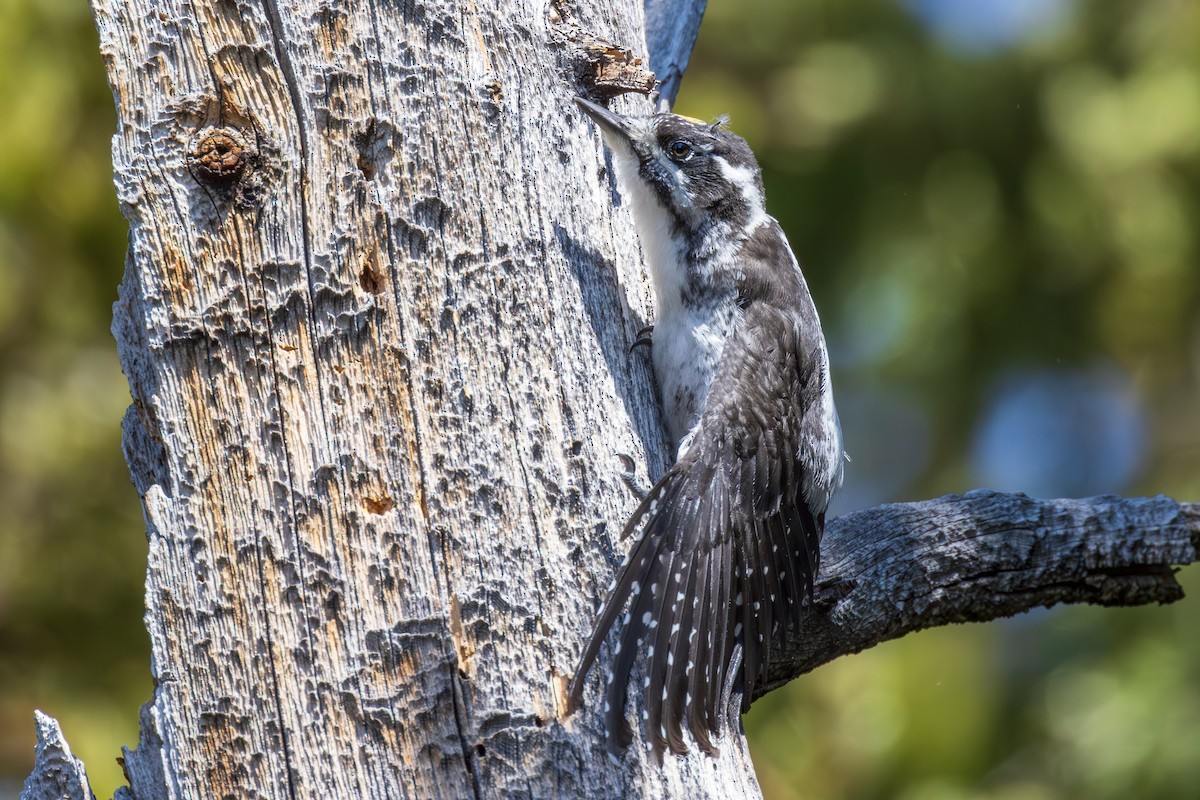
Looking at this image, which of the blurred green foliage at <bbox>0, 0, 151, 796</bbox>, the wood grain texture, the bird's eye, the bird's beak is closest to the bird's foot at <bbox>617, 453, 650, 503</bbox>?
the wood grain texture

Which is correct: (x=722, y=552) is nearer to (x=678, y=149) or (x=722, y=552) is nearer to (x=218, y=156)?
(x=678, y=149)

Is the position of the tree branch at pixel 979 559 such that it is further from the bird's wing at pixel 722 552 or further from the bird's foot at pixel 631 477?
the bird's foot at pixel 631 477

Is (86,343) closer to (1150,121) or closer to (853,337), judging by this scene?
(853,337)

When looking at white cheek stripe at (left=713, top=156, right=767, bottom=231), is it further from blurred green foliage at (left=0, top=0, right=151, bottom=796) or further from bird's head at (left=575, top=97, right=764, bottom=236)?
blurred green foliage at (left=0, top=0, right=151, bottom=796)

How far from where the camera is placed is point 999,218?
5.23 m

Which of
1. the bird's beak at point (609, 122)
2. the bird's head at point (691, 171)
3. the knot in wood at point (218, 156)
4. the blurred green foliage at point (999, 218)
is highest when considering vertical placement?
the blurred green foliage at point (999, 218)

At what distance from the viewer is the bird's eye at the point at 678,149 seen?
2.87 m

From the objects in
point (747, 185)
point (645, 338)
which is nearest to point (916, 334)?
point (747, 185)

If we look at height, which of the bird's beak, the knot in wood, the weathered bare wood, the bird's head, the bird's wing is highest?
the bird's head

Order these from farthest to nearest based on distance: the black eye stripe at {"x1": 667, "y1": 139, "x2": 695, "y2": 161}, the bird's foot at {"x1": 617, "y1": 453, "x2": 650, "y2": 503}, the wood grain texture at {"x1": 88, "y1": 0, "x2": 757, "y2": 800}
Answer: the black eye stripe at {"x1": 667, "y1": 139, "x2": 695, "y2": 161} → the bird's foot at {"x1": 617, "y1": 453, "x2": 650, "y2": 503} → the wood grain texture at {"x1": 88, "y1": 0, "x2": 757, "y2": 800}

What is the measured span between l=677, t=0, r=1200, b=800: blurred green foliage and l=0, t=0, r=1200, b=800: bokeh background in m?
0.01

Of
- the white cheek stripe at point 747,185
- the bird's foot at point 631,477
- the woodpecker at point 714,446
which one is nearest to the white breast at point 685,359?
the woodpecker at point 714,446

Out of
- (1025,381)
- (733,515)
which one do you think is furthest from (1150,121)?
(733,515)

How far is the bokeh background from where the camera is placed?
4164 millimetres
